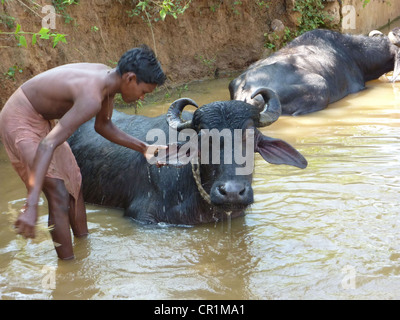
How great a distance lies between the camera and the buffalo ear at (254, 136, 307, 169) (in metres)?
4.18

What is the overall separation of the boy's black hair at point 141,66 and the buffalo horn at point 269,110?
3.11 ft

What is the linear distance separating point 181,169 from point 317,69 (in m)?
4.86

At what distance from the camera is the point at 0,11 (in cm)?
655

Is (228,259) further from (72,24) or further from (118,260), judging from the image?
(72,24)

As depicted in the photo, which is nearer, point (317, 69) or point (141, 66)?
point (141, 66)

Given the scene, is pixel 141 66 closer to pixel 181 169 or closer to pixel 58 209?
pixel 58 209

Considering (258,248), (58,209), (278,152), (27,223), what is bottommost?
(258,248)

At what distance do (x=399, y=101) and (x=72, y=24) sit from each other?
4.72 meters

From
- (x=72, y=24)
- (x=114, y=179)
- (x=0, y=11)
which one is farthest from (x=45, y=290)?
(x=72, y=24)

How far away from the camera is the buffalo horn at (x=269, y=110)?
4137 mm

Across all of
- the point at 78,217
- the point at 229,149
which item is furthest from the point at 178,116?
the point at 78,217

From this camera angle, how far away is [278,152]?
422cm

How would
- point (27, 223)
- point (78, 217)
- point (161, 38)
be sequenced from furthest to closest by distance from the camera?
point (161, 38) → point (78, 217) → point (27, 223)
